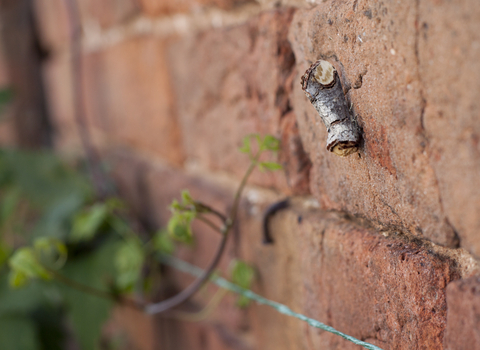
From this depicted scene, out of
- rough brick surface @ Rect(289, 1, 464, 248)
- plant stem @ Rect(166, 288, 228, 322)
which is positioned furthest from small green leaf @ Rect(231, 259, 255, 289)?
rough brick surface @ Rect(289, 1, 464, 248)

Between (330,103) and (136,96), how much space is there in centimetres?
98

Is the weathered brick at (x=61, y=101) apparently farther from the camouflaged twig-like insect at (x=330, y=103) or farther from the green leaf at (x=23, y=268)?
the camouflaged twig-like insect at (x=330, y=103)

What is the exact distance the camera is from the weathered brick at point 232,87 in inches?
26.5

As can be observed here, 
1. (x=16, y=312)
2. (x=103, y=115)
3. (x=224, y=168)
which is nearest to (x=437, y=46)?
(x=224, y=168)

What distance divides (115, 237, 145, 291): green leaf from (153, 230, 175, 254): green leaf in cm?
5

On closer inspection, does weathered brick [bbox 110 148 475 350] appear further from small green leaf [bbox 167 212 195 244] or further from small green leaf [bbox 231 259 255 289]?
small green leaf [bbox 167 212 195 244]

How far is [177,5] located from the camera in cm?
99

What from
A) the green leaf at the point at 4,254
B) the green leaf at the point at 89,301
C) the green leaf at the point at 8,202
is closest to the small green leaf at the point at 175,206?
the green leaf at the point at 89,301

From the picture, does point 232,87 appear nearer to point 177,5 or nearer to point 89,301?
point 177,5

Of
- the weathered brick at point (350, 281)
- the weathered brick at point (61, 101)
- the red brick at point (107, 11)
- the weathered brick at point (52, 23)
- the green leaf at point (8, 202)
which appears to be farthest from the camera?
the weathered brick at point (61, 101)

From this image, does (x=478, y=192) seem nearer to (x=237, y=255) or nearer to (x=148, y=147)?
(x=237, y=255)

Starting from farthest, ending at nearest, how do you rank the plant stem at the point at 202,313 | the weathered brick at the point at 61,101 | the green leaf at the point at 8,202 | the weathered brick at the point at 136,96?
the weathered brick at the point at 61,101
the green leaf at the point at 8,202
the weathered brick at the point at 136,96
the plant stem at the point at 202,313

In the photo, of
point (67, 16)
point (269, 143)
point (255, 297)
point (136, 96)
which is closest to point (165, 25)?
point (136, 96)

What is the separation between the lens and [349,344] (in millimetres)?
568
